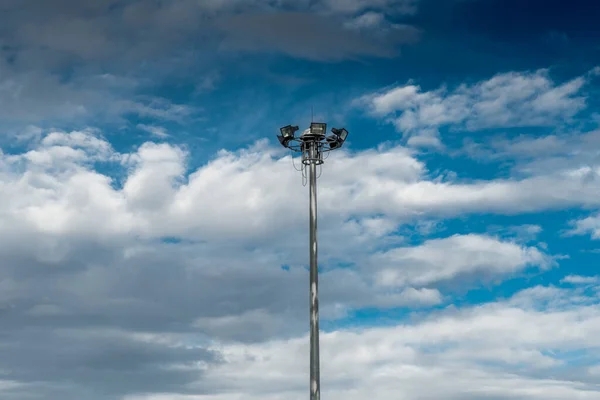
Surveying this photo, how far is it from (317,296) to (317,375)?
317 cm

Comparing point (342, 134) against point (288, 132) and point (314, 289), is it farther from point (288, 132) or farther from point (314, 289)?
point (314, 289)

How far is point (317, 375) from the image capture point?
3972cm

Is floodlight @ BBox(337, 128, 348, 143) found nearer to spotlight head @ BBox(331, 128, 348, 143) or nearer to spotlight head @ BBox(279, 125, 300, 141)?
spotlight head @ BBox(331, 128, 348, 143)

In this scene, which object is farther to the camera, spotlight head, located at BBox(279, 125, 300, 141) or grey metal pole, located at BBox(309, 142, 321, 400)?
spotlight head, located at BBox(279, 125, 300, 141)

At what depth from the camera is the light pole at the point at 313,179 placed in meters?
39.9

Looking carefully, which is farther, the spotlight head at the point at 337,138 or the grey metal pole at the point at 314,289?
the spotlight head at the point at 337,138

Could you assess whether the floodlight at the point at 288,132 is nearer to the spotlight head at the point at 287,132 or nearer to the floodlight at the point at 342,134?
the spotlight head at the point at 287,132

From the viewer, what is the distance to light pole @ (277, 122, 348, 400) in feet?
131

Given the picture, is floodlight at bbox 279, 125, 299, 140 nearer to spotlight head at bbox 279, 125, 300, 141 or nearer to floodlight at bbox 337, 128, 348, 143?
spotlight head at bbox 279, 125, 300, 141

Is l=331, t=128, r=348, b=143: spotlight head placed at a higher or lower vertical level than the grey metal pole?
higher

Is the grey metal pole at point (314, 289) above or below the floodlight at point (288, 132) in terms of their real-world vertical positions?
below

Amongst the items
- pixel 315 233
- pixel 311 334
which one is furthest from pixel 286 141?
pixel 311 334

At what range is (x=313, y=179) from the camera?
140ft

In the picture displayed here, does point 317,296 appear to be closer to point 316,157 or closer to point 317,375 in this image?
point 317,375
